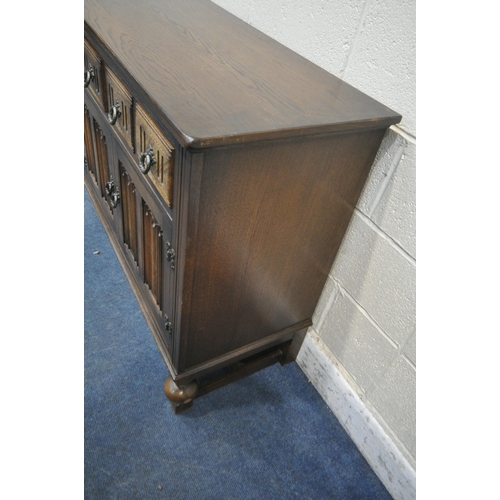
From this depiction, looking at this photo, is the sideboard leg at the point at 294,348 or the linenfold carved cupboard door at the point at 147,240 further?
the sideboard leg at the point at 294,348

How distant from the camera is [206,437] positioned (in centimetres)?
116

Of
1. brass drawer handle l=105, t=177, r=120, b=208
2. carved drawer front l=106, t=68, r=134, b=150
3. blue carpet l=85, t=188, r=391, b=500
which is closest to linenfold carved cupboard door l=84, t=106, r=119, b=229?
brass drawer handle l=105, t=177, r=120, b=208

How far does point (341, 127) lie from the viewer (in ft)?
2.35

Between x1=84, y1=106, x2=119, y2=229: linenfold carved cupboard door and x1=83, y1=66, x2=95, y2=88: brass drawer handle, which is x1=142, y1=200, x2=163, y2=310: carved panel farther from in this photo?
x1=83, y1=66, x2=95, y2=88: brass drawer handle

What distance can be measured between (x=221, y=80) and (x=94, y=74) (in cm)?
47

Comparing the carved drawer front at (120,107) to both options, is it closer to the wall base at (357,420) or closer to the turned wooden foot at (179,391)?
the turned wooden foot at (179,391)

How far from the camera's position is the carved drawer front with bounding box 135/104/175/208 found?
717 millimetres

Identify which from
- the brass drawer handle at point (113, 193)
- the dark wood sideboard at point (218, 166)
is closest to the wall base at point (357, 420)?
the dark wood sideboard at point (218, 166)

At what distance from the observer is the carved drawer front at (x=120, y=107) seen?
85 cm

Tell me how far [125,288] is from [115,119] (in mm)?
755

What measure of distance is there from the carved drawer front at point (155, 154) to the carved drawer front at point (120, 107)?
5 cm

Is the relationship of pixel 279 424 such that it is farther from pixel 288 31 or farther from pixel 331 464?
pixel 288 31

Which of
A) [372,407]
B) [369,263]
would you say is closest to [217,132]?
[369,263]

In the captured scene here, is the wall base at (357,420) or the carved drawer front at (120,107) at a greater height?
the carved drawer front at (120,107)
